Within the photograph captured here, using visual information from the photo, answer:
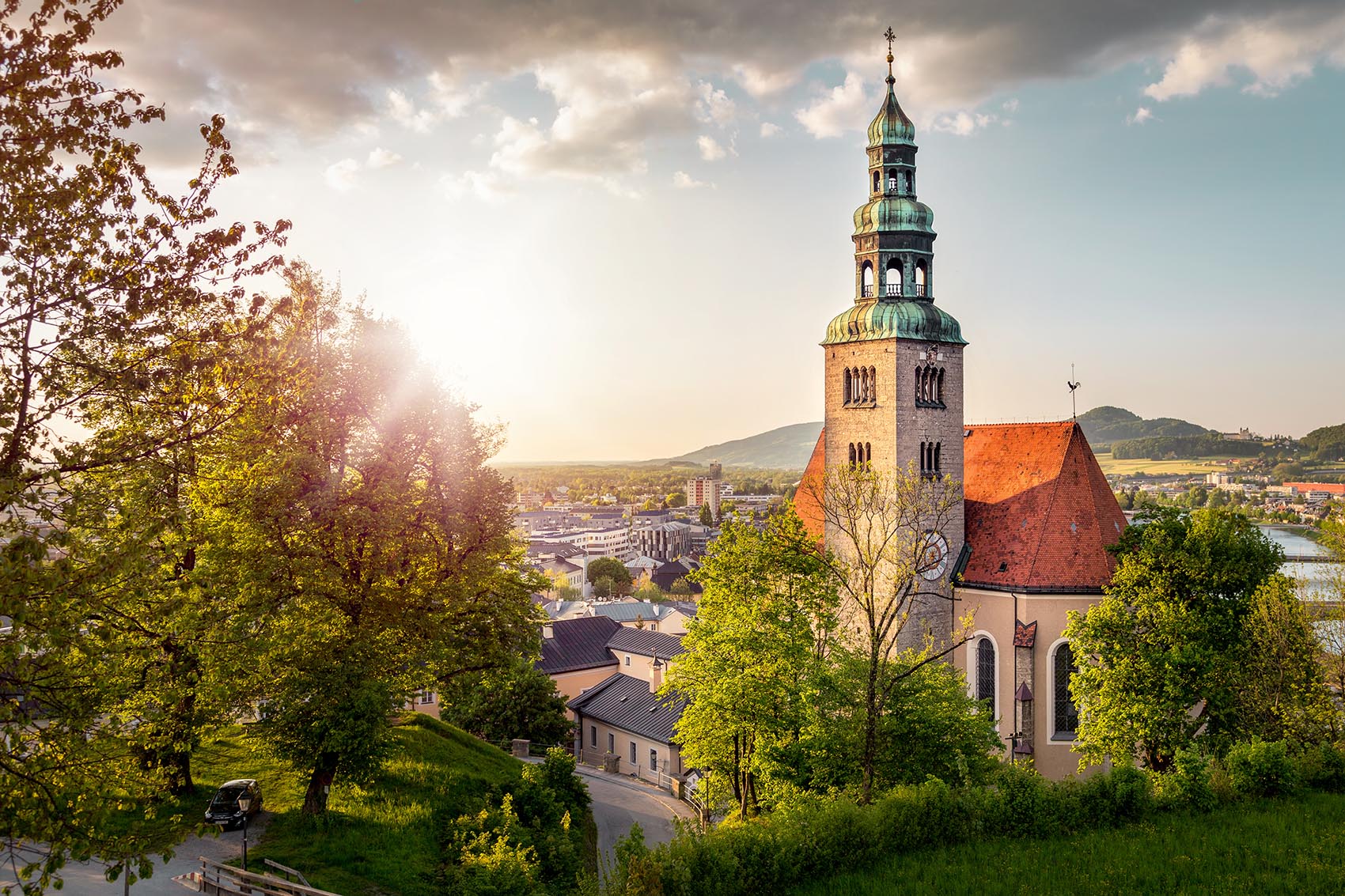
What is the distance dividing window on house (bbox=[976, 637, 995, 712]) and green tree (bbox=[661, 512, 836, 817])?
994 cm

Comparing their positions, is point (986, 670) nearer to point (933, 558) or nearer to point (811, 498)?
point (933, 558)

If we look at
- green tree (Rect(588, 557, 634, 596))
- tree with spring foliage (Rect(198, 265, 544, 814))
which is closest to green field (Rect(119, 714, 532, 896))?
tree with spring foliage (Rect(198, 265, 544, 814))

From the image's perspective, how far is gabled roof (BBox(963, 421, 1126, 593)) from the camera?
35.7 meters

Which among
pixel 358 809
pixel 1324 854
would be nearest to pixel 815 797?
pixel 1324 854

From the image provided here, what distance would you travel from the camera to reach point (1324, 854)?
16.6 m

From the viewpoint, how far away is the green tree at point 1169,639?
29109 millimetres

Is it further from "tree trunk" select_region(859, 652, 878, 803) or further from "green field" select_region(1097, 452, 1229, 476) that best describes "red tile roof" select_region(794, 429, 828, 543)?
"green field" select_region(1097, 452, 1229, 476)

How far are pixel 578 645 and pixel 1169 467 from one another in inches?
6673

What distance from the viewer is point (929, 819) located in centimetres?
1861

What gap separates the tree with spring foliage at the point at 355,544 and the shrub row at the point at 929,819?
9303 millimetres

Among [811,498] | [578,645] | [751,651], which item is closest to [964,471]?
[811,498]

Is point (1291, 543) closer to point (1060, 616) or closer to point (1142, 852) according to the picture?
point (1060, 616)

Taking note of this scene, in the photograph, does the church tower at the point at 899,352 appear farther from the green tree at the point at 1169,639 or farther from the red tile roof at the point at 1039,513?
the green tree at the point at 1169,639

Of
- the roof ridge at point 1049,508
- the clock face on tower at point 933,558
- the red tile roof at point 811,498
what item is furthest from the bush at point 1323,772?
the red tile roof at point 811,498
